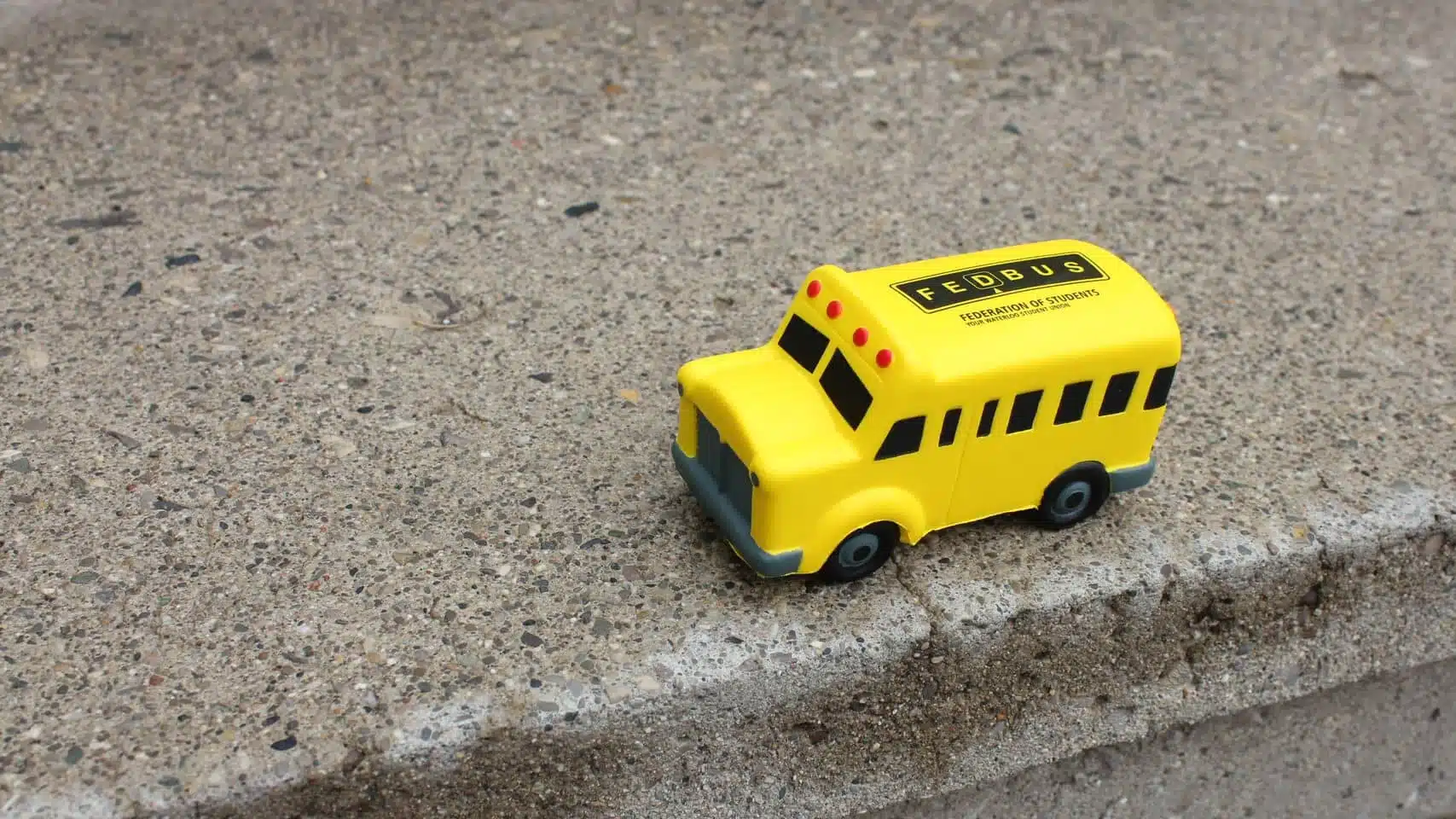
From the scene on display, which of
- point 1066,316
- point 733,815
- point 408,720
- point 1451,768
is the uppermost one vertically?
point 1066,316

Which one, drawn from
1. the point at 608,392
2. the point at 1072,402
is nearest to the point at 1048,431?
the point at 1072,402

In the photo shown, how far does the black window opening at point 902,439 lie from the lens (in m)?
2.34

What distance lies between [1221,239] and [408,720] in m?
2.72

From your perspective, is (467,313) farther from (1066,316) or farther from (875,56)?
(875,56)

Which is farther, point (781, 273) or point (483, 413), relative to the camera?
point (781, 273)

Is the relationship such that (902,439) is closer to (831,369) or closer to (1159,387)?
(831,369)

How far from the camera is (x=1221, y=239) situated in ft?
12.8

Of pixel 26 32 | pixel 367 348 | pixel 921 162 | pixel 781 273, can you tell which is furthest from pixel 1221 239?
pixel 26 32

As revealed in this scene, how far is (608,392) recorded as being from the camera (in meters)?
3.16

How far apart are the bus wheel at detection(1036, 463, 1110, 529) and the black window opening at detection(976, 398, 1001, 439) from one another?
26 centimetres

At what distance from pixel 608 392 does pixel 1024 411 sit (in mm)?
1086

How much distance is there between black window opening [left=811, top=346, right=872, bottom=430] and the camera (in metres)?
2.37

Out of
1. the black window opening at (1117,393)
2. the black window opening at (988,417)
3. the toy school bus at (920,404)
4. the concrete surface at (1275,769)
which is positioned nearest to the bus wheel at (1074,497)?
the toy school bus at (920,404)

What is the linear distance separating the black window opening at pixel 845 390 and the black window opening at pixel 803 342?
41 millimetres
